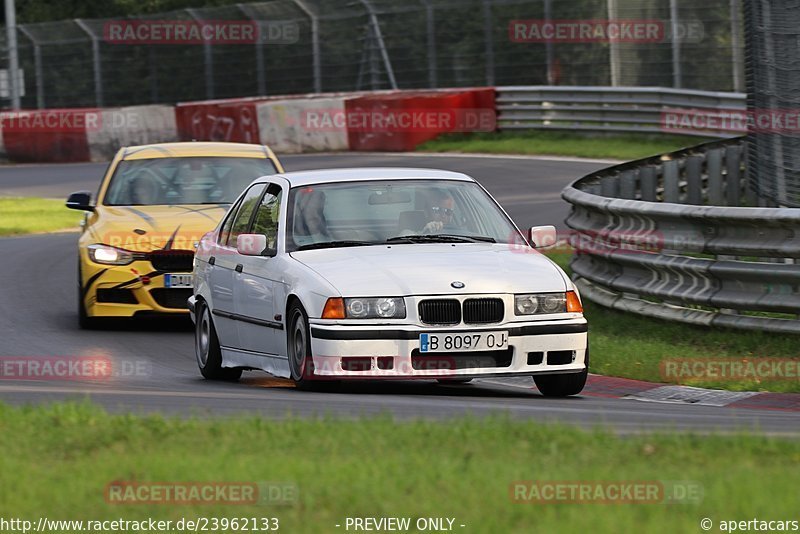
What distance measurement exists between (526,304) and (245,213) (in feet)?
8.74

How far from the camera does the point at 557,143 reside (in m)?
32.6

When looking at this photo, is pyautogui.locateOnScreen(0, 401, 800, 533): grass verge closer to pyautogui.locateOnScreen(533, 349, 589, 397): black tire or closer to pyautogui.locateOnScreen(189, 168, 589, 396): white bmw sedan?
pyautogui.locateOnScreen(189, 168, 589, 396): white bmw sedan

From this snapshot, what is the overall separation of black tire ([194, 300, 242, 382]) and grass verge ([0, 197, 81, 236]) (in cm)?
1284

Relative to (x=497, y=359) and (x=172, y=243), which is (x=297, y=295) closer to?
(x=497, y=359)

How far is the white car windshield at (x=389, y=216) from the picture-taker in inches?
392

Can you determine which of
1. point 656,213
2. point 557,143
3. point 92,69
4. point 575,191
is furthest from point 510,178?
point 92,69

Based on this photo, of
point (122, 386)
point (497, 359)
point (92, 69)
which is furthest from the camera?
point (92, 69)

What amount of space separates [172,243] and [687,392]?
5.31 metres

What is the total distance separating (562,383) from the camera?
9.46 meters

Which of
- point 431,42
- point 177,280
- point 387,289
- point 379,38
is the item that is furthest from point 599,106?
point 387,289

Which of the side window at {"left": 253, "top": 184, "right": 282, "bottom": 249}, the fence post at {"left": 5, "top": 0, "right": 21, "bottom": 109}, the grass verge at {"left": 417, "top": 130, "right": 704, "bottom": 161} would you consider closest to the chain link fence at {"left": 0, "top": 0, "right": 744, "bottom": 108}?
the fence post at {"left": 5, "top": 0, "right": 21, "bottom": 109}

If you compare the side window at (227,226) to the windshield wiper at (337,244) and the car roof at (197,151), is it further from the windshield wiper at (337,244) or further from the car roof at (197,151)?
the car roof at (197,151)

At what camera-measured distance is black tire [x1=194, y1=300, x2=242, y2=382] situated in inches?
429

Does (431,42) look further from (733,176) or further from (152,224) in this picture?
(152,224)
